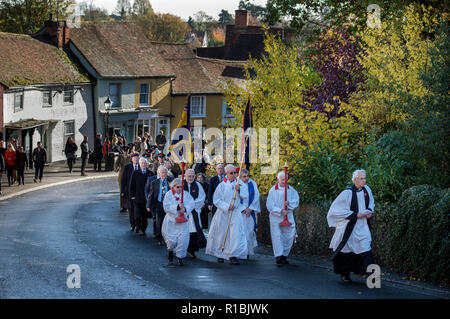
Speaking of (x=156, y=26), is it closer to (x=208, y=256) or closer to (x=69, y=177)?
(x=69, y=177)

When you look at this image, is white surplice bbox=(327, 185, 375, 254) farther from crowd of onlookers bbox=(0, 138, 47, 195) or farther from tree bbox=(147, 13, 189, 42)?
tree bbox=(147, 13, 189, 42)

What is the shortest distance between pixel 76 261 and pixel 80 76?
31.9m

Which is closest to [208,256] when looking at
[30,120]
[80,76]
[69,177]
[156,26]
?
[69,177]

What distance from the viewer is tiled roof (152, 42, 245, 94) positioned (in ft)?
180

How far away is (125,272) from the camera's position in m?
14.1

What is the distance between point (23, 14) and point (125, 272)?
5738cm

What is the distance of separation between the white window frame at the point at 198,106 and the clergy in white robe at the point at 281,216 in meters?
39.5

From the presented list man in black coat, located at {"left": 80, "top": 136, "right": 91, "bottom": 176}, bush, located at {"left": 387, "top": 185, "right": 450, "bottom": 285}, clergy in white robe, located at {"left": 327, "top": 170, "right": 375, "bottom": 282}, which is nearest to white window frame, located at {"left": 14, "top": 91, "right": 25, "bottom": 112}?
man in black coat, located at {"left": 80, "top": 136, "right": 91, "bottom": 176}

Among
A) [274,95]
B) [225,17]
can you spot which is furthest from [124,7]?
[274,95]

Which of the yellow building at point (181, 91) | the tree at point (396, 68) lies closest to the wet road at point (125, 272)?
the tree at point (396, 68)

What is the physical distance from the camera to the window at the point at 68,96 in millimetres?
44309

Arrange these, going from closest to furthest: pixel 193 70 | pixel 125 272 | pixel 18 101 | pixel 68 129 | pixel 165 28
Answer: pixel 125 272 → pixel 18 101 → pixel 68 129 → pixel 193 70 → pixel 165 28

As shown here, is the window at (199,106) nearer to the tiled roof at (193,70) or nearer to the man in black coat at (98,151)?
the tiled roof at (193,70)

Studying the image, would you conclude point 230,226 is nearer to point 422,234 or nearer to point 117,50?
point 422,234
